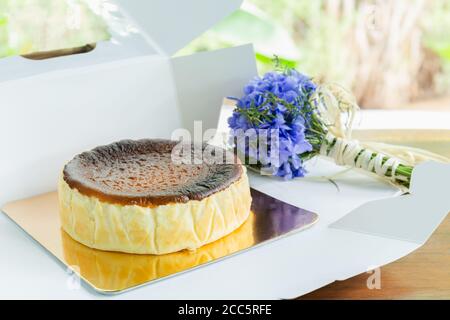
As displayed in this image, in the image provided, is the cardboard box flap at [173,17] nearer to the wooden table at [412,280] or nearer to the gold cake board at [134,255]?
the gold cake board at [134,255]

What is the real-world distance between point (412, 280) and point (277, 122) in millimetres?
398

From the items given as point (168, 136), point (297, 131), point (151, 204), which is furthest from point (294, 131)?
point (151, 204)

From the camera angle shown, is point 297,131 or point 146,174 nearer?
point 146,174

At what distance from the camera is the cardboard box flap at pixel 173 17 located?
149 centimetres

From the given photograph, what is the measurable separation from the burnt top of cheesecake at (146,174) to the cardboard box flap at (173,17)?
245mm

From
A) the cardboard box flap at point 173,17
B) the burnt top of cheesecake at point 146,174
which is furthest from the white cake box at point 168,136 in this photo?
the burnt top of cheesecake at point 146,174

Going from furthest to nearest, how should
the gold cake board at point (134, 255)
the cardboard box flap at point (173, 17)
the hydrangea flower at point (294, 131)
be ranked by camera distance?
the cardboard box flap at point (173, 17), the hydrangea flower at point (294, 131), the gold cake board at point (134, 255)

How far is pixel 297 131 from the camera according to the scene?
1370 millimetres

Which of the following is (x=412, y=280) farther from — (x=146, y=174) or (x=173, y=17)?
(x=173, y=17)

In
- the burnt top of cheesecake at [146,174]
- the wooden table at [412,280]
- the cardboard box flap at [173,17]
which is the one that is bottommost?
the wooden table at [412,280]

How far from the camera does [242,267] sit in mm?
1067

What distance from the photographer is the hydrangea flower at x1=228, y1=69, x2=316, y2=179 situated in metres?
1.36

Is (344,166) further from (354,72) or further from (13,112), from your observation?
(354,72)
